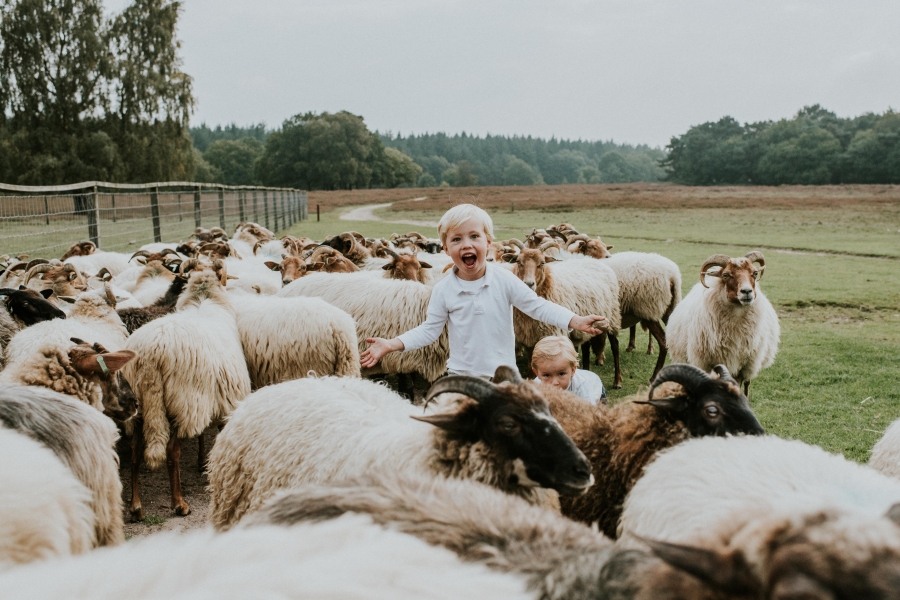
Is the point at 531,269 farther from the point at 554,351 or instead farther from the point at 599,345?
the point at 554,351

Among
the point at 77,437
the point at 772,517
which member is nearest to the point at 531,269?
the point at 77,437

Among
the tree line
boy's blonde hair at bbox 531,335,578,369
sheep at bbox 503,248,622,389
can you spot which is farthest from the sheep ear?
the tree line

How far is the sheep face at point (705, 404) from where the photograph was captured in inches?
120

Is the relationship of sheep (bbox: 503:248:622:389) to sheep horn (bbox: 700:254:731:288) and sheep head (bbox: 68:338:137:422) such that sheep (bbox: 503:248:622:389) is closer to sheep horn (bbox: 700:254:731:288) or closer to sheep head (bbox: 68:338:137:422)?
sheep horn (bbox: 700:254:731:288)

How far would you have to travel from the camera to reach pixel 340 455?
10.1 feet

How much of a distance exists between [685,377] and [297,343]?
3481mm

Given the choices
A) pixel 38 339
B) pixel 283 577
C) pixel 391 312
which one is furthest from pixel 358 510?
pixel 391 312

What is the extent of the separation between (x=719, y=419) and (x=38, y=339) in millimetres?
4584

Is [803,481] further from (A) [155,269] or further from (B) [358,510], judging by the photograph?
(A) [155,269]

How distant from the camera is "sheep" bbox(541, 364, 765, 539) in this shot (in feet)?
10.1

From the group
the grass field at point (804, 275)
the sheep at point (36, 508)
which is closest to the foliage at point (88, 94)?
the grass field at point (804, 275)

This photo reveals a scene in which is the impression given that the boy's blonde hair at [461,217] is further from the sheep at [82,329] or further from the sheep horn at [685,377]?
the sheep at [82,329]

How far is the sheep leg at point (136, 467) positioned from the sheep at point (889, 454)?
4.87 meters

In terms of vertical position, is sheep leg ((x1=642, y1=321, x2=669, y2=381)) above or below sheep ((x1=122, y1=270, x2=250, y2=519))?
below
